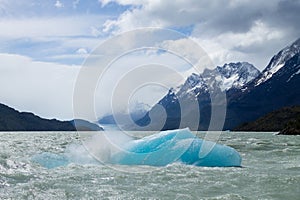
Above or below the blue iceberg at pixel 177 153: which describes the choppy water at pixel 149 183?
below

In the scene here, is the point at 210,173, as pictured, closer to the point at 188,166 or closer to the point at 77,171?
the point at 188,166

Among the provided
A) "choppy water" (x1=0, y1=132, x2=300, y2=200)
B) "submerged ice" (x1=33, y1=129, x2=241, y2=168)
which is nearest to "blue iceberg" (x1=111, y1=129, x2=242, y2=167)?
"submerged ice" (x1=33, y1=129, x2=241, y2=168)

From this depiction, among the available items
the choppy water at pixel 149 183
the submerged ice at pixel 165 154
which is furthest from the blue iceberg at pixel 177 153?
the choppy water at pixel 149 183

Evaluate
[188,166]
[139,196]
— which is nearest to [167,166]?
[188,166]

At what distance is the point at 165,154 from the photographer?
30359 millimetres

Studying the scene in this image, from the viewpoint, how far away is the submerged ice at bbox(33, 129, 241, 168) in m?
29.8

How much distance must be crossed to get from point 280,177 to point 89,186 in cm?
972

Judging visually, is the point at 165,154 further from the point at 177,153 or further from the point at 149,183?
the point at 149,183

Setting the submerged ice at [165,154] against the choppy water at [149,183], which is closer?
the choppy water at [149,183]

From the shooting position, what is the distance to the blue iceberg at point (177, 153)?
2970 centimetres

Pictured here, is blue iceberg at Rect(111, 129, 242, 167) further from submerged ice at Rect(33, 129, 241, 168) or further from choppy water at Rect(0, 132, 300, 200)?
choppy water at Rect(0, 132, 300, 200)

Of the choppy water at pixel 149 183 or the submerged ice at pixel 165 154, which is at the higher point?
the submerged ice at pixel 165 154

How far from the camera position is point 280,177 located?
22.9m

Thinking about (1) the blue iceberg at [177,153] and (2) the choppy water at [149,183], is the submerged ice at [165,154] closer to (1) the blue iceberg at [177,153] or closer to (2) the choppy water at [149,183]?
(1) the blue iceberg at [177,153]
